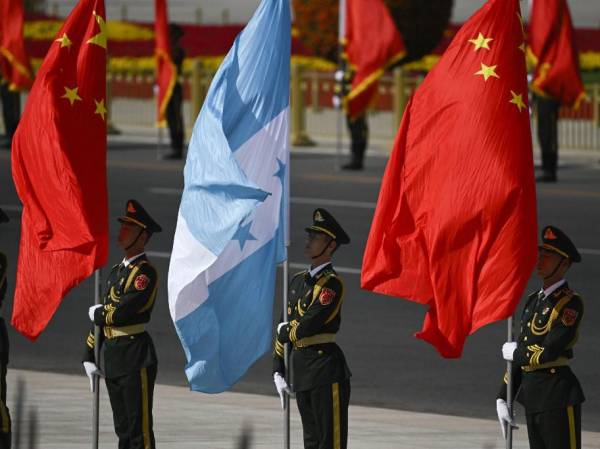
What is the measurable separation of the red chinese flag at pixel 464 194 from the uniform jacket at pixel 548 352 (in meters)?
0.23

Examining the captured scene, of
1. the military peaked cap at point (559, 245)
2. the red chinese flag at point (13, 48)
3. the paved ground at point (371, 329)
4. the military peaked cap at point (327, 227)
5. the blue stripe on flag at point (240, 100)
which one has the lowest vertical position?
the paved ground at point (371, 329)

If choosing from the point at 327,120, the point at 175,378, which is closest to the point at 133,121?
the point at 327,120

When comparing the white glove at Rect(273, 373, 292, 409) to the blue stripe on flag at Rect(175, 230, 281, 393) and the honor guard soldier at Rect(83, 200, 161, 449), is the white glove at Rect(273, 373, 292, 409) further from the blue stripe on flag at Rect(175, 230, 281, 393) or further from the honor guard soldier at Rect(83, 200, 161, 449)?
the honor guard soldier at Rect(83, 200, 161, 449)

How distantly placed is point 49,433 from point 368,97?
563 inches

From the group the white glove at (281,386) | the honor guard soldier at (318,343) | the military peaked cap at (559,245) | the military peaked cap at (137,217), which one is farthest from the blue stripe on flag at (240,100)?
the military peaked cap at (559,245)

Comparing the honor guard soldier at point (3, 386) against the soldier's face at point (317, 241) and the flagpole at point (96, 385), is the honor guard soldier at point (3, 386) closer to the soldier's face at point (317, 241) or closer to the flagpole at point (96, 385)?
the flagpole at point (96, 385)

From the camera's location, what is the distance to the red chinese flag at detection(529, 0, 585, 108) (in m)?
24.9

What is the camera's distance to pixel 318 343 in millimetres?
10836

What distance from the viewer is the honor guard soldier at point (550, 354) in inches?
395

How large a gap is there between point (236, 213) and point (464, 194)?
3.85 ft

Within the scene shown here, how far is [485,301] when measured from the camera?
1005cm

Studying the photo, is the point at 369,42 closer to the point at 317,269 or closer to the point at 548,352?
the point at 317,269

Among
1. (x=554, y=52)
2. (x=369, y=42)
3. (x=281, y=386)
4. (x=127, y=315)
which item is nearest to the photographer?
(x=281, y=386)

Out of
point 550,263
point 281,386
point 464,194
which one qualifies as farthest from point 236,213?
point 550,263
